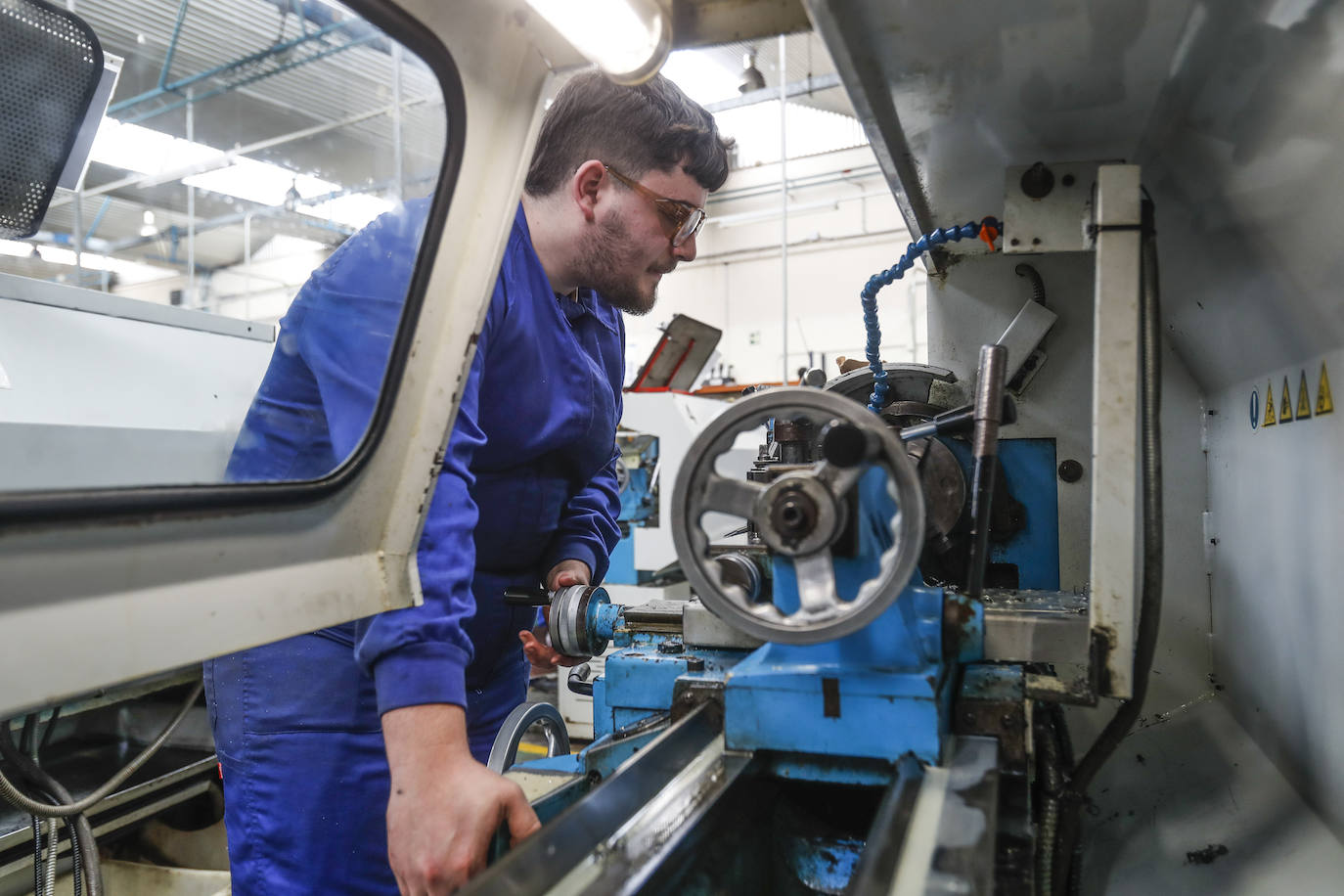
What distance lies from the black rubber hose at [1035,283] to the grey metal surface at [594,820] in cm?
117

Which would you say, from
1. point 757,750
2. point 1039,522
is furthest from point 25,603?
point 1039,522

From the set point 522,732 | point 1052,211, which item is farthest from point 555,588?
point 1052,211

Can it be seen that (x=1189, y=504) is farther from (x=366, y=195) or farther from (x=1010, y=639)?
(x=366, y=195)

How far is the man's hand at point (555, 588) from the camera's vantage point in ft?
4.46

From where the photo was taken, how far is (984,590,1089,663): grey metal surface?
0.93m

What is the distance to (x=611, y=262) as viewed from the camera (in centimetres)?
137

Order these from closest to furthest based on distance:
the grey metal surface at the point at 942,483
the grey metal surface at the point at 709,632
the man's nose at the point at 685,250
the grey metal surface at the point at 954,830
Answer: the grey metal surface at the point at 954,830 → the grey metal surface at the point at 709,632 → the grey metal surface at the point at 942,483 → the man's nose at the point at 685,250

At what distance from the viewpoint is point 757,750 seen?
86 centimetres

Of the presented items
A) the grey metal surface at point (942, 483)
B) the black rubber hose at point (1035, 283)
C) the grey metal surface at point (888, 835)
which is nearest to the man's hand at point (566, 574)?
the grey metal surface at point (942, 483)

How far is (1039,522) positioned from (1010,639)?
0.69 metres

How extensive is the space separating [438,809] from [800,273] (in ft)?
22.6

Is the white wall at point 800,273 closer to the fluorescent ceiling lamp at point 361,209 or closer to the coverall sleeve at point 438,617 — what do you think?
the fluorescent ceiling lamp at point 361,209

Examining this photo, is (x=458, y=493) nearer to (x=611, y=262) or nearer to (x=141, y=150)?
(x=611, y=262)

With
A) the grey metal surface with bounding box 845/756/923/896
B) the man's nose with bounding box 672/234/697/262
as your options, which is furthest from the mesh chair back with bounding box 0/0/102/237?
the grey metal surface with bounding box 845/756/923/896
